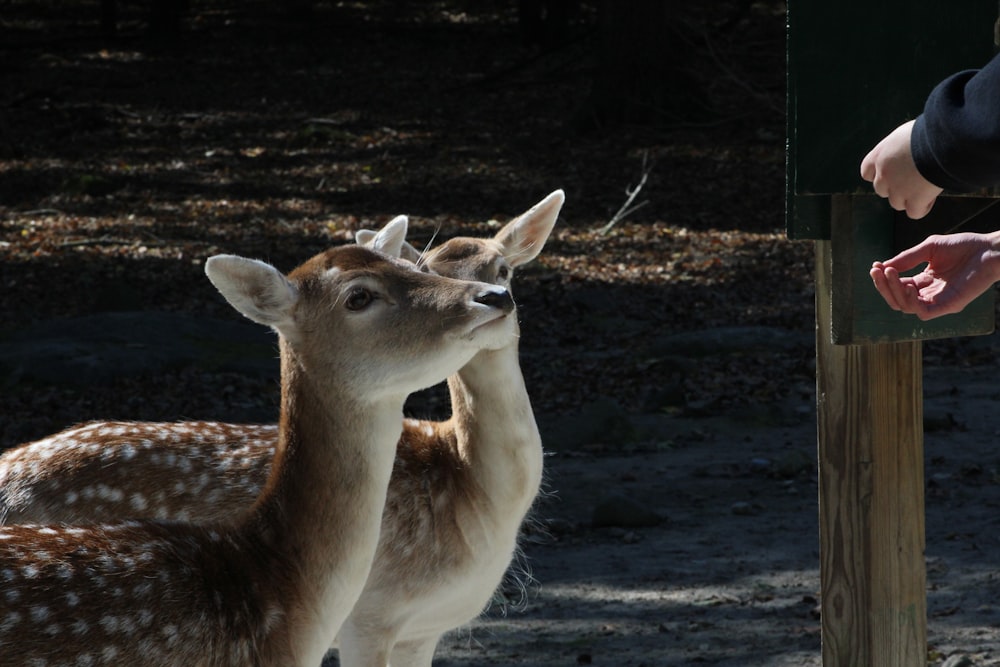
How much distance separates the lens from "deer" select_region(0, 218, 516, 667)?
3.26 meters

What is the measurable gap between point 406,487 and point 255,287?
1.21m

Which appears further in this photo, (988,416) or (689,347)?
(689,347)

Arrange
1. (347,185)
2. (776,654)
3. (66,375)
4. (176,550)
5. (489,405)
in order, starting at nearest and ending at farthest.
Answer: (176,550) < (489,405) < (776,654) < (66,375) < (347,185)

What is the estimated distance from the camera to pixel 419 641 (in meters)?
4.84

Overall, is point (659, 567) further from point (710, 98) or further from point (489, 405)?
point (710, 98)

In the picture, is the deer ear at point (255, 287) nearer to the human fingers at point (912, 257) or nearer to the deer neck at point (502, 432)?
the deer neck at point (502, 432)

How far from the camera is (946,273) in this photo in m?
2.77

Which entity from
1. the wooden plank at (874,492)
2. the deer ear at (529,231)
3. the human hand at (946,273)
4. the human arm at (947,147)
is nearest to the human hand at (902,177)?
the human arm at (947,147)

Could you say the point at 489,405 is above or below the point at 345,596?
above

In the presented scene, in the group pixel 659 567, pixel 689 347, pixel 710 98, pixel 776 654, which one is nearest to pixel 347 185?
pixel 710 98

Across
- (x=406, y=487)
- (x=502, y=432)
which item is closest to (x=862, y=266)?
(x=502, y=432)

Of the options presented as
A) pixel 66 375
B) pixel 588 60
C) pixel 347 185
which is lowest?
pixel 66 375

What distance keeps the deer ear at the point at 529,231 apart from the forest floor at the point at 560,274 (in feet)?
5.52

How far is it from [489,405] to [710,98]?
1430 centimetres
